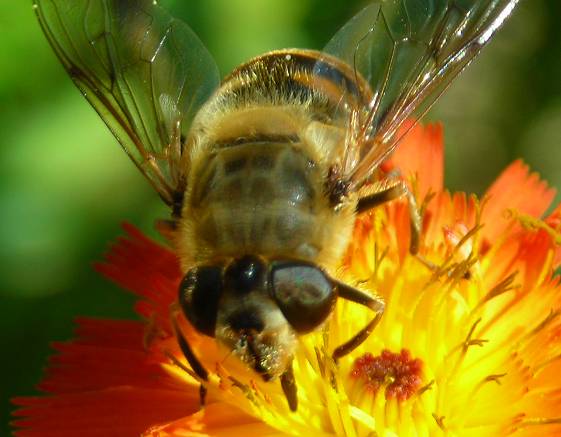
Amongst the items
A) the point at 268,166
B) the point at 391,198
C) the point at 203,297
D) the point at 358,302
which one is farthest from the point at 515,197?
the point at 203,297

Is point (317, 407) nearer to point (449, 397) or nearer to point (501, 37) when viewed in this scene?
point (449, 397)

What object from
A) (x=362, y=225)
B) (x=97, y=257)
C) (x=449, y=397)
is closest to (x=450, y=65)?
(x=362, y=225)

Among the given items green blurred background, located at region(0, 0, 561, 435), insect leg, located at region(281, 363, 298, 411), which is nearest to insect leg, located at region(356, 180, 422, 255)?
insect leg, located at region(281, 363, 298, 411)

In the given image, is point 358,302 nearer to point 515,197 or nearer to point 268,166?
point 268,166

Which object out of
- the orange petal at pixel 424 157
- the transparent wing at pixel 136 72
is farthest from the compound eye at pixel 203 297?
the orange petal at pixel 424 157

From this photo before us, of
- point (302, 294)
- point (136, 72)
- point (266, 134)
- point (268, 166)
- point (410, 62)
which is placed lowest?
point (302, 294)

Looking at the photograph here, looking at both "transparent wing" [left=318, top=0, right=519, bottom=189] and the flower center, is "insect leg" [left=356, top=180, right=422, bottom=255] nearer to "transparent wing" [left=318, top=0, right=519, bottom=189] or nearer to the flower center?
"transparent wing" [left=318, top=0, right=519, bottom=189]

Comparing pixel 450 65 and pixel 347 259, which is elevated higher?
pixel 450 65
